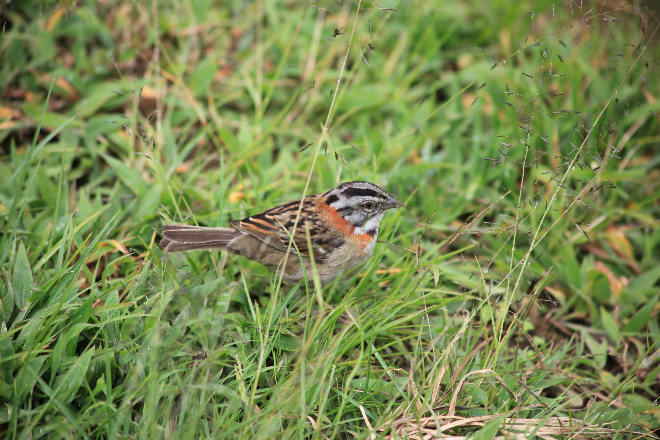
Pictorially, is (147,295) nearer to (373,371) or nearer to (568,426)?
(373,371)

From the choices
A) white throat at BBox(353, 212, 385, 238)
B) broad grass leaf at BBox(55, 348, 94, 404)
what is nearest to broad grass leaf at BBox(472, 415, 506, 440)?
white throat at BBox(353, 212, 385, 238)

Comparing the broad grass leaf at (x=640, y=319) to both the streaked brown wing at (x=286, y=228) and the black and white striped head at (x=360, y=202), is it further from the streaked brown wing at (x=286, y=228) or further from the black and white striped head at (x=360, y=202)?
the streaked brown wing at (x=286, y=228)

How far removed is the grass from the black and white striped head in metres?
0.31

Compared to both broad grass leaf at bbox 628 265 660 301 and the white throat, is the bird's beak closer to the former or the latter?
the white throat

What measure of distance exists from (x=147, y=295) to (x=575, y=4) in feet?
10.9

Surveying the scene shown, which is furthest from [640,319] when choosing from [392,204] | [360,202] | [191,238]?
[191,238]

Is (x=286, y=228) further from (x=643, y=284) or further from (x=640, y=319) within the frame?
(x=643, y=284)

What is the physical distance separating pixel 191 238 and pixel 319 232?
920 mm

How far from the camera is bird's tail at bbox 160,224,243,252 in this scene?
4.00 meters

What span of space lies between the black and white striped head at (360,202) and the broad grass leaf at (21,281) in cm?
206

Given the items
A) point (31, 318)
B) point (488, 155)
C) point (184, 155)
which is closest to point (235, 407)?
point (31, 318)

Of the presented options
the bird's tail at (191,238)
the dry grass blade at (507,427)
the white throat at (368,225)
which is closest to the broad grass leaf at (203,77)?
the bird's tail at (191,238)

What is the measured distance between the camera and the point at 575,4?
12.0 feet

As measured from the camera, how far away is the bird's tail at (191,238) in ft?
13.1
